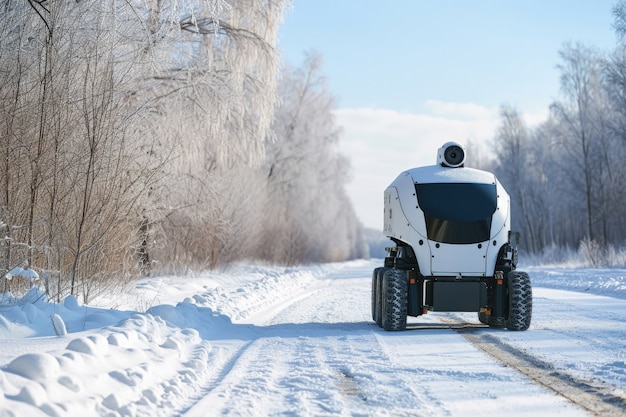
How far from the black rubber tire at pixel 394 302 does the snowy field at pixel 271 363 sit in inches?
8.8

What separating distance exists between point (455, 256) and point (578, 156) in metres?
44.1

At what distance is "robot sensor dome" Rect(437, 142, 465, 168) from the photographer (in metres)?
12.1

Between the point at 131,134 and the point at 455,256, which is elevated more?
the point at 131,134

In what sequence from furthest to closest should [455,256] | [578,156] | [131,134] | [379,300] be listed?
[578,156], [131,134], [379,300], [455,256]

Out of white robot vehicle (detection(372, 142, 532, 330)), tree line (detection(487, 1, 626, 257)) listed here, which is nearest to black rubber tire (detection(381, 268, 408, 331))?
white robot vehicle (detection(372, 142, 532, 330))

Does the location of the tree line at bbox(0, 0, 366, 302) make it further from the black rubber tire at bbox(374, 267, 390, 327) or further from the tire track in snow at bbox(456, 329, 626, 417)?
the tire track in snow at bbox(456, 329, 626, 417)

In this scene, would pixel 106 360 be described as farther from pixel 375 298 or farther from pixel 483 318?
pixel 483 318

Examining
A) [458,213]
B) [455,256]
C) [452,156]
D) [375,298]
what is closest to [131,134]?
[375,298]

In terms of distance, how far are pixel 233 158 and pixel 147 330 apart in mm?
12004

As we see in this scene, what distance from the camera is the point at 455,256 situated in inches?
444

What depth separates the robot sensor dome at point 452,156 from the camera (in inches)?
478

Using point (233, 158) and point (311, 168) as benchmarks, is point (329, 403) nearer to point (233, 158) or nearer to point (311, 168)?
point (233, 158)

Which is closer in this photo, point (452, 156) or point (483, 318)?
point (452, 156)

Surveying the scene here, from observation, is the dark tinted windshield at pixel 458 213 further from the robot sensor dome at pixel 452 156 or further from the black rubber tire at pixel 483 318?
the black rubber tire at pixel 483 318
